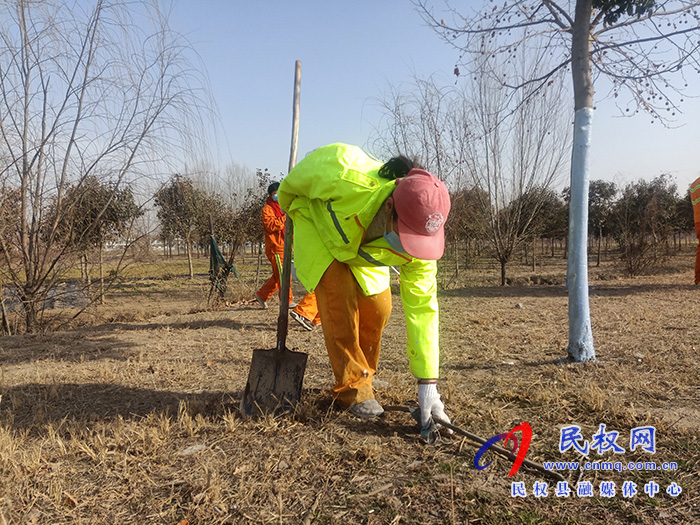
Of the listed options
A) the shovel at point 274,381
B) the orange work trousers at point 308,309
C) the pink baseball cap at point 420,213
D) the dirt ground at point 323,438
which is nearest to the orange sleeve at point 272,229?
the orange work trousers at point 308,309

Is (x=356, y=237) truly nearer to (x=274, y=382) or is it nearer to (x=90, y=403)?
(x=274, y=382)

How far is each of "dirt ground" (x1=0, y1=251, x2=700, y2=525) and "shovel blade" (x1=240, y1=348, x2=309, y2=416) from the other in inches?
3.4

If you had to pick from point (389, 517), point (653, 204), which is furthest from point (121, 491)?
point (653, 204)

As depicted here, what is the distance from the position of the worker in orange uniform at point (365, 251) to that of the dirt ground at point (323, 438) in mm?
262

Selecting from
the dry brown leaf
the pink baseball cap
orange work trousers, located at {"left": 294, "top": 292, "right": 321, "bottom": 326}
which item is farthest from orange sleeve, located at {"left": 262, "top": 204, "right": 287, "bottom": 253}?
the dry brown leaf

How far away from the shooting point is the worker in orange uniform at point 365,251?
6.04 feet

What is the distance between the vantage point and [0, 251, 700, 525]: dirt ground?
1.54 m

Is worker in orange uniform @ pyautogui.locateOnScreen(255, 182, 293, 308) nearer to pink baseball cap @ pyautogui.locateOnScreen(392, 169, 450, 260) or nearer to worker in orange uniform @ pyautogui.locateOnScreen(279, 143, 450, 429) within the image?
worker in orange uniform @ pyautogui.locateOnScreen(279, 143, 450, 429)

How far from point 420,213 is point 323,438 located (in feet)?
3.79

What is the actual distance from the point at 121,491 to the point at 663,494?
2.05 metres

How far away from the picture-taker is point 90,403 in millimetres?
2582

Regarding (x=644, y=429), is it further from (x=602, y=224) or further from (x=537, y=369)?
(x=602, y=224)

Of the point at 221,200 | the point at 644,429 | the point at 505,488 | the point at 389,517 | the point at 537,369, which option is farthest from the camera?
the point at 221,200

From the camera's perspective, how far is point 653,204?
11.5 metres
